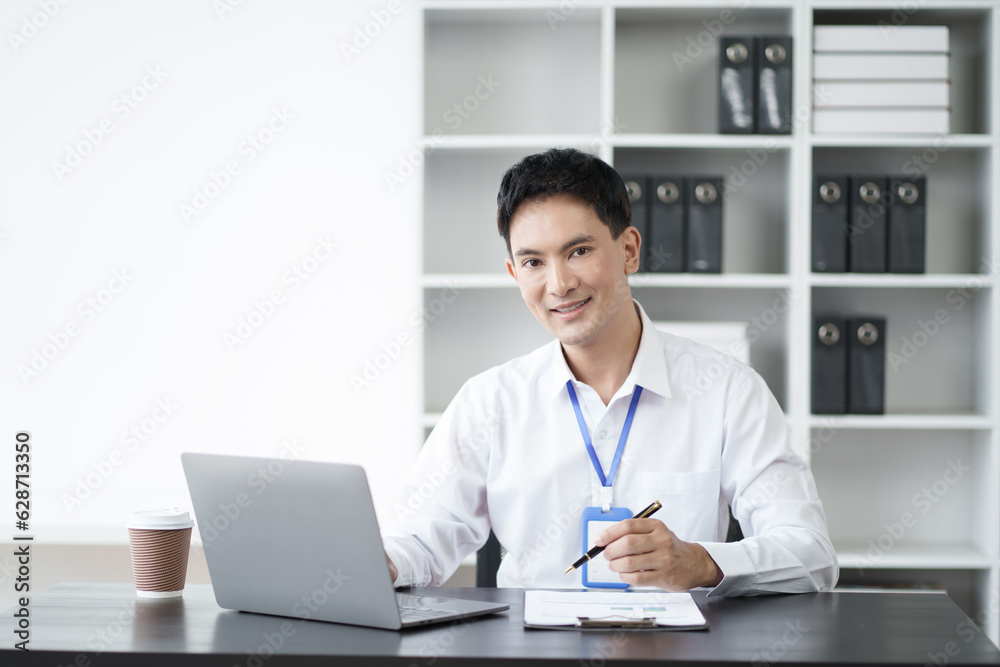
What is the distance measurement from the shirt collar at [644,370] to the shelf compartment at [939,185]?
137 centimetres

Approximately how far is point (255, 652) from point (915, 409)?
241cm

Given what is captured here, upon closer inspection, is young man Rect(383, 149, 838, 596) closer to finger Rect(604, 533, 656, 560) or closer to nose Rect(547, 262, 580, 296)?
nose Rect(547, 262, 580, 296)

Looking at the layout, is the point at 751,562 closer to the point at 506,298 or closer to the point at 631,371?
the point at 631,371

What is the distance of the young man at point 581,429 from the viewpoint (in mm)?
1656

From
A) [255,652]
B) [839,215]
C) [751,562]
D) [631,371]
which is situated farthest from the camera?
[839,215]

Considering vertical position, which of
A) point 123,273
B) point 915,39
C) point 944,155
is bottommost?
point 123,273

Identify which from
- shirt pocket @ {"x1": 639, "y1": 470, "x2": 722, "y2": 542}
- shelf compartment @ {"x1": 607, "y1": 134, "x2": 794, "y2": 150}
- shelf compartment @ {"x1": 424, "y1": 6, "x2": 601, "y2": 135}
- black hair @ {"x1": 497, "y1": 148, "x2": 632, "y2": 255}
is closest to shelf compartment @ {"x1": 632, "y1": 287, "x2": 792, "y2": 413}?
shelf compartment @ {"x1": 607, "y1": 134, "x2": 794, "y2": 150}

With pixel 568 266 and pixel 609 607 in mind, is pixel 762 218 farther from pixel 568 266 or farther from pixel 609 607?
pixel 609 607

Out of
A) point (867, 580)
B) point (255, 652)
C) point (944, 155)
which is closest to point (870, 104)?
point (944, 155)

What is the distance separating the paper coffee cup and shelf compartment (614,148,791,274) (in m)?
1.95

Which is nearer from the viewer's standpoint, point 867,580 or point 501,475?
point 501,475

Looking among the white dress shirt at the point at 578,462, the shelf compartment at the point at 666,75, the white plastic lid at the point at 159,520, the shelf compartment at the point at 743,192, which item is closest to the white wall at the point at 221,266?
the shelf compartment at the point at 666,75

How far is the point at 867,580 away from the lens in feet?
8.78

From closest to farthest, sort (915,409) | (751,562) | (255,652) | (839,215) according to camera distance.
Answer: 1. (255,652)
2. (751,562)
3. (839,215)
4. (915,409)
